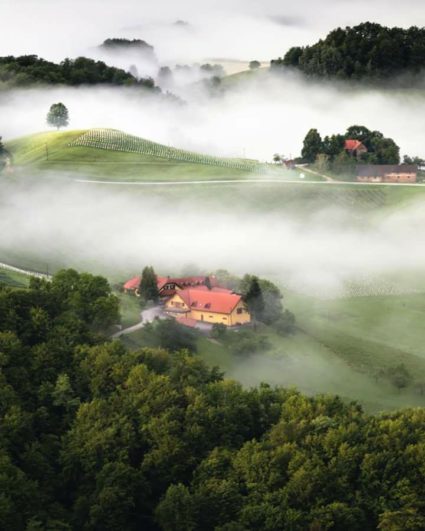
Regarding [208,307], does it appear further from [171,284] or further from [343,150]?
[343,150]

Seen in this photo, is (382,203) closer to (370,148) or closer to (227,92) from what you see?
(370,148)

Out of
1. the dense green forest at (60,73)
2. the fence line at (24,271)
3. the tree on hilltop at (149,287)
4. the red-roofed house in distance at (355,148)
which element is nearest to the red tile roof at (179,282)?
the tree on hilltop at (149,287)

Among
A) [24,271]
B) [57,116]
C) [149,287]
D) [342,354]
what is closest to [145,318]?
[149,287]

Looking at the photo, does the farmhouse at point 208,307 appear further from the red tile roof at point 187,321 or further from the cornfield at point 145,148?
the cornfield at point 145,148

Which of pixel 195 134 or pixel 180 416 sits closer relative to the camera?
pixel 180 416

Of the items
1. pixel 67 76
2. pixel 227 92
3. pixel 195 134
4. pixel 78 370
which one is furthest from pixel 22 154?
pixel 78 370

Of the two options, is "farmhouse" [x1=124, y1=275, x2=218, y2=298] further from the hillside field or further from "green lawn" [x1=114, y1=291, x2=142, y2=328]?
the hillside field
